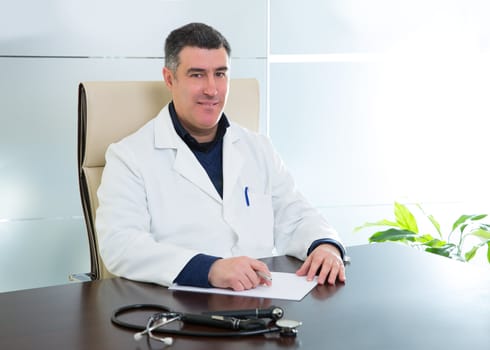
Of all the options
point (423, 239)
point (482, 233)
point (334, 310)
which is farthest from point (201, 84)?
point (482, 233)

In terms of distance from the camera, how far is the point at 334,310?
62.9 inches

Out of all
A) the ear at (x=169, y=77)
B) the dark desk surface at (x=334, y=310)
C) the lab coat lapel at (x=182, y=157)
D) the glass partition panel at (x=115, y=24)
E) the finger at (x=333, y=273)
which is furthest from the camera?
the glass partition panel at (x=115, y=24)

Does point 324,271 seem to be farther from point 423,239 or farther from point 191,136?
point 423,239

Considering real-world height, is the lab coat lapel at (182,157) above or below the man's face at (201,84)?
below

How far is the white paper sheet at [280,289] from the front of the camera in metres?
1.72

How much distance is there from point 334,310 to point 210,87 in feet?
3.61

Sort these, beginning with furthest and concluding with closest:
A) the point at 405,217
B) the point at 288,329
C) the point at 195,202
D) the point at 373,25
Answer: the point at 373,25 → the point at 405,217 → the point at 195,202 → the point at 288,329

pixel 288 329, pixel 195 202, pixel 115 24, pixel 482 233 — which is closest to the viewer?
pixel 288 329

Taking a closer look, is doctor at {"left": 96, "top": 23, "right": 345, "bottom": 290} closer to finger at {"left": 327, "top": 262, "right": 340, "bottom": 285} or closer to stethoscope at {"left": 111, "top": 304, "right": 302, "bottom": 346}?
finger at {"left": 327, "top": 262, "right": 340, "bottom": 285}

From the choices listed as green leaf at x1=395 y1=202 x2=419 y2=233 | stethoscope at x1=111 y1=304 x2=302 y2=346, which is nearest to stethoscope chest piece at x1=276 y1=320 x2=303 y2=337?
stethoscope at x1=111 y1=304 x2=302 y2=346

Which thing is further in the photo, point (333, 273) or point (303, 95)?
point (303, 95)

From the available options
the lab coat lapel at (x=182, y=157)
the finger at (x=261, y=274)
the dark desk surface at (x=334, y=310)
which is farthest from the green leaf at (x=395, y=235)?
the finger at (x=261, y=274)

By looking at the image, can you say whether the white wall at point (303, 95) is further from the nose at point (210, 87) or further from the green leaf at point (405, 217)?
the nose at point (210, 87)

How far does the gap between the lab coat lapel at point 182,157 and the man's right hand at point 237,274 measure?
62 cm
